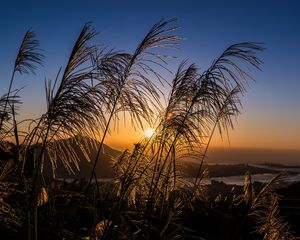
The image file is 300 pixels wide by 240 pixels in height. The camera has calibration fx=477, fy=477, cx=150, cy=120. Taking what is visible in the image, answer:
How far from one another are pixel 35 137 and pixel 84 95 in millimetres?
583

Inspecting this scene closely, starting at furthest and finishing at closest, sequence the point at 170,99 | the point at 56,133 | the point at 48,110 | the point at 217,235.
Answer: the point at 217,235
the point at 170,99
the point at 56,133
the point at 48,110

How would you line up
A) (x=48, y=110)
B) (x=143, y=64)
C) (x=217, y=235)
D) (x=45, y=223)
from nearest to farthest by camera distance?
(x=48, y=110) < (x=143, y=64) < (x=45, y=223) < (x=217, y=235)

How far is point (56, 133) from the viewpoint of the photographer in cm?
407

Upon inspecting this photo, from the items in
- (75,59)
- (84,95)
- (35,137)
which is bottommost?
(35,137)

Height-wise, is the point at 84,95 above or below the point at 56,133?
above

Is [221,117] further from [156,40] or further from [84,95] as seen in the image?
[84,95]

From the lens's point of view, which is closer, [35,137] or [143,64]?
[35,137]

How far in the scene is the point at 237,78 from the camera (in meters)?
4.55

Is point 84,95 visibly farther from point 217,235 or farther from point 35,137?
point 217,235

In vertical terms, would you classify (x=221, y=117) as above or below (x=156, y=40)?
below

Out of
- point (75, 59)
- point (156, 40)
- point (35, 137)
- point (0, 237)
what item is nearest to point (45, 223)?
point (0, 237)

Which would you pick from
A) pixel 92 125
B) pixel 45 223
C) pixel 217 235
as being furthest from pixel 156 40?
pixel 217 235

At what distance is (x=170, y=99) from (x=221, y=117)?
64 centimetres

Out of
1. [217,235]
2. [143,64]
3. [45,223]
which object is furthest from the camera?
[217,235]
